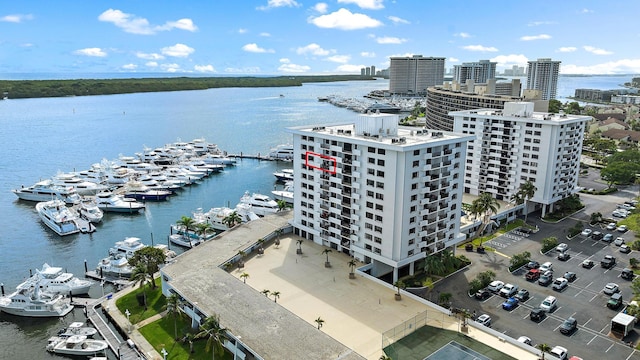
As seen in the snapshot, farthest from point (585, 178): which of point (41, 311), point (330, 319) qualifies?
point (41, 311)

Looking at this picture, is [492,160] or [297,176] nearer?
[297,176]

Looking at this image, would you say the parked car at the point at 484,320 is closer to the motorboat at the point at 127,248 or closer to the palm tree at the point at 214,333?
the palm tree at the point at 214,333

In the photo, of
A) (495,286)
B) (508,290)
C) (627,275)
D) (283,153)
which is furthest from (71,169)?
(627,275)

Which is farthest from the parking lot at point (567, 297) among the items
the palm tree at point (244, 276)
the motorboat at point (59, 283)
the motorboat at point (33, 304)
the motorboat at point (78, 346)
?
the motorboat at point (59, 283)

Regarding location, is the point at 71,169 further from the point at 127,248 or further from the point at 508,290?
the point at 508,290

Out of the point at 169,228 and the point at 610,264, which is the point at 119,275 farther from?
the point at 610,264
